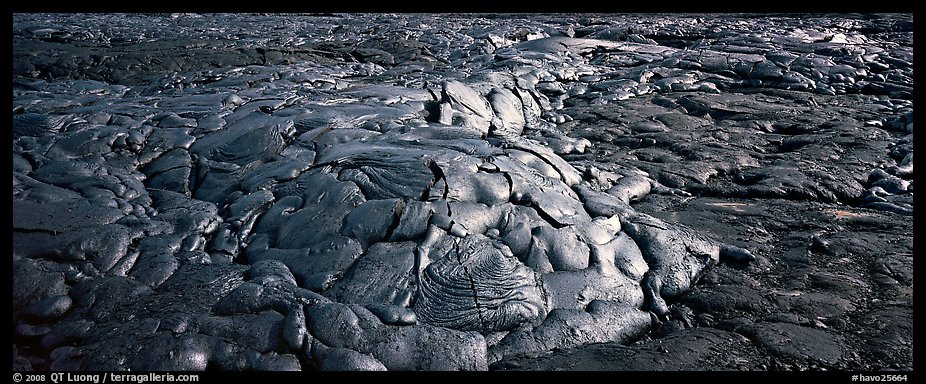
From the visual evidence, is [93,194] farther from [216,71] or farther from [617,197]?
[216,71]

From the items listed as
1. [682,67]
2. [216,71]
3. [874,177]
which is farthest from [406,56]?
[874,177]

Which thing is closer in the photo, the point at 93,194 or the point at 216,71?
the point at 93,194

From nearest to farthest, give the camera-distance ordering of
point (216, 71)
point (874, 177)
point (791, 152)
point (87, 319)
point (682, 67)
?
1. point (87, 319)
2. point (874, 177)
3. point (791, 152)
4. point (216, 71)
5. point (682, 67)

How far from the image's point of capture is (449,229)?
270 cm

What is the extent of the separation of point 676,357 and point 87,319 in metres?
2.25

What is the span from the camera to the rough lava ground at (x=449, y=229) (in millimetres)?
2170

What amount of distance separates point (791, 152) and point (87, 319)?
4.78m

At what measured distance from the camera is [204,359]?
203 cm

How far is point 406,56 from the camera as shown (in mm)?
7922

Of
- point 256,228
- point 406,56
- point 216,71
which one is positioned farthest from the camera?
point 406,56

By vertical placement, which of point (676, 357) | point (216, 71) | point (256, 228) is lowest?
point (676, 357)

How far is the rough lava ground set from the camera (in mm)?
2170
